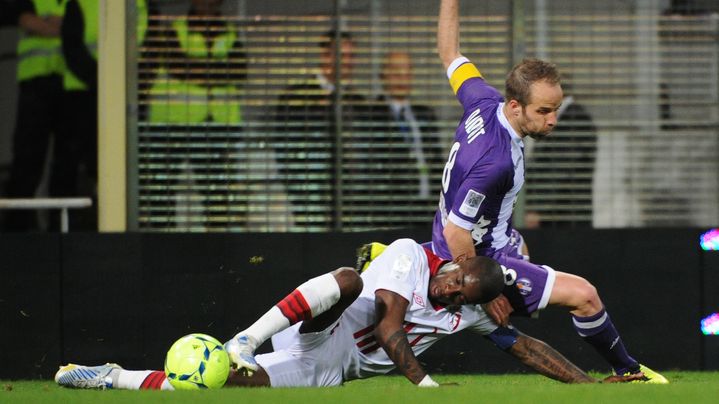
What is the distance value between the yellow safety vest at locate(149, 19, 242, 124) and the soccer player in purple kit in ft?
12.8

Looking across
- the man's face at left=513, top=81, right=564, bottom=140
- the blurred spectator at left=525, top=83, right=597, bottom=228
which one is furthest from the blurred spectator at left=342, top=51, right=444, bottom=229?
the man's face at left=513, top=81, right=564, bottom=140

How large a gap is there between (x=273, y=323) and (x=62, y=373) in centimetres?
137

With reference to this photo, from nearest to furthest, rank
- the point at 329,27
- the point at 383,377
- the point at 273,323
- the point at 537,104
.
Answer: the point at 273,323 → the point at 537,104 → the point at 383,377 → the point at 329,27

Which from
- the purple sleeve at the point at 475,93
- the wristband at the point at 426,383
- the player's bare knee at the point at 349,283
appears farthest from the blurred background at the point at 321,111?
the wristband at the point at 426,383

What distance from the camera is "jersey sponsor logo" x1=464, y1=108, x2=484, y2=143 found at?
25.4ft

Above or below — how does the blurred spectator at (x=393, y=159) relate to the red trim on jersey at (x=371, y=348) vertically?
above

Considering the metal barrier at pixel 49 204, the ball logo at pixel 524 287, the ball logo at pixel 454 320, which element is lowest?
the ball logo at pixel 454 320

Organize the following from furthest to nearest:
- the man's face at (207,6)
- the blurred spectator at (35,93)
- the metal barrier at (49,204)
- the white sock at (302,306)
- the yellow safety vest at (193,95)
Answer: the blurred spectator at (35,93)
the yellow safety vest at (193,95)
the man's face at (207,6)
the metal barrier at (49,204)
the white sock at (302,306)

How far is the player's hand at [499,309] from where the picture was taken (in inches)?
301

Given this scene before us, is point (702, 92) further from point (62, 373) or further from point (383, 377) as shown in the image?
point (62, 373)

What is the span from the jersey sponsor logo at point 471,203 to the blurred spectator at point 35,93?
5.23 m

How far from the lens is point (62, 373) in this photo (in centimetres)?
767

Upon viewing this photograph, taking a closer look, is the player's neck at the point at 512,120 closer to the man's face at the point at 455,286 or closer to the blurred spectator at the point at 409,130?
the man's face at the point at 455,286

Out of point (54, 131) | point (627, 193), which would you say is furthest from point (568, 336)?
point (54, 131)
